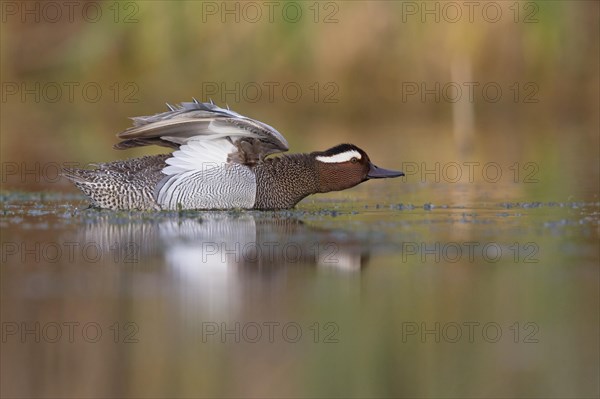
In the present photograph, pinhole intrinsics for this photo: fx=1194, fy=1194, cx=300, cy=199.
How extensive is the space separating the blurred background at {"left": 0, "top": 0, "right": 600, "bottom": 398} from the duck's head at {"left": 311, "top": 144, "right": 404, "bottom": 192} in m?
0.30

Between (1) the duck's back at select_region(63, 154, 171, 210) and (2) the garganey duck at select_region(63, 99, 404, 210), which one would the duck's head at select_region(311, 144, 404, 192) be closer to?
(2) the garganey duck at select_region(63, 99, 404, 210)

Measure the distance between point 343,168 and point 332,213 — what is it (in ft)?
1.49

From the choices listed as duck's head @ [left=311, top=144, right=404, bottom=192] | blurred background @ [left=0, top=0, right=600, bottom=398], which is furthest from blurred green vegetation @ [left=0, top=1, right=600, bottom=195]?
duck's head @ [left=311, top=144, right=404, bottom=192]

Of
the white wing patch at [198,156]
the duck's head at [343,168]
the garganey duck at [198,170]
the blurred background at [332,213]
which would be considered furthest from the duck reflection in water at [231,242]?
the duck's head at [343,168]

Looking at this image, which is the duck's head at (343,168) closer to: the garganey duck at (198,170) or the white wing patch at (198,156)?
the garganey duck at (198,170)

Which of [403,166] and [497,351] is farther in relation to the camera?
[403,166]

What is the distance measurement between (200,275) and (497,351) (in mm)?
1909

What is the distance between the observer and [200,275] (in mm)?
6363

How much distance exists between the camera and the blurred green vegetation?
18.9 m

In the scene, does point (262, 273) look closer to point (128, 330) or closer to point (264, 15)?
point (128, 330)

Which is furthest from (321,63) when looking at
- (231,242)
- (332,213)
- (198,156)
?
(231,242)

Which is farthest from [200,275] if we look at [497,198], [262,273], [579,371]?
[497,198]

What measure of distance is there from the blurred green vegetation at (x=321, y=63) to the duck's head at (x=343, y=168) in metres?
7.97

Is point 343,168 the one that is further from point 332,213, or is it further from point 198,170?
point 198,170
